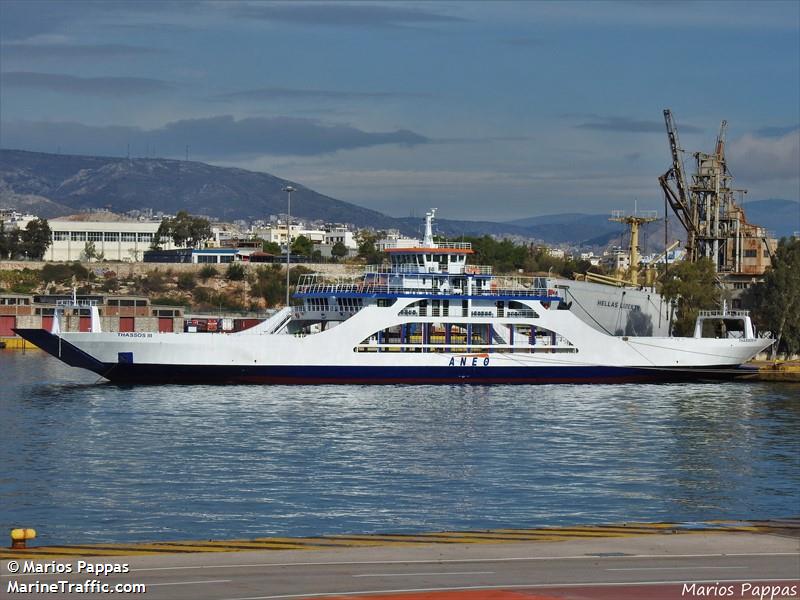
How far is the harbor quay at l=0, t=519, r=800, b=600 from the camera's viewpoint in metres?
19.1

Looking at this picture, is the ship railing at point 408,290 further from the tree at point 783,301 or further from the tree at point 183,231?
the tree at point 183,231

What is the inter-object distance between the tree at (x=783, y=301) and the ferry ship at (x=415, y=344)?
16982 mm

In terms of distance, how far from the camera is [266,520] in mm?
28547

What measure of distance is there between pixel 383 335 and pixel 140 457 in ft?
91.5

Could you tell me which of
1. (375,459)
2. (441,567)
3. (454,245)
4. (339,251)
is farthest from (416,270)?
(339,251)

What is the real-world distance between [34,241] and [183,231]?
22.0 metres

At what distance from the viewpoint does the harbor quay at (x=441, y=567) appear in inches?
752

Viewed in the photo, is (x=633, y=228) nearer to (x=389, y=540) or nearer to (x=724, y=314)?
(x=724, y=314)

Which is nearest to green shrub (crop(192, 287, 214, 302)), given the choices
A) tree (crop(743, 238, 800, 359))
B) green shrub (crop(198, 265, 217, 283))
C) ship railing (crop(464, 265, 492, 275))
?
green shrub (crop(198, 265, 217, 283))

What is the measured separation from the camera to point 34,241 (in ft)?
552

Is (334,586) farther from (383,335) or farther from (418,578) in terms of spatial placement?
(383,335)

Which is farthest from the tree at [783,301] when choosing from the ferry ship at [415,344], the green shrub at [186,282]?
the green shrub at [186,282]

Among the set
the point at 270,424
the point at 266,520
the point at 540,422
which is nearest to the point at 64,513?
the point at 266,520

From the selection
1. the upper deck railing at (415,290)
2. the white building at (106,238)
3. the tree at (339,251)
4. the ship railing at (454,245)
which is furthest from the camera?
the white building at (106,238)
